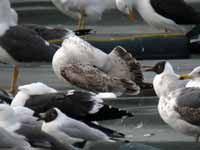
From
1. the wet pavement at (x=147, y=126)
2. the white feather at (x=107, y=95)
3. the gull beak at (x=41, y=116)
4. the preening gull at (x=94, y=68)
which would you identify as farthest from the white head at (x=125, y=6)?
the gull beak at (x=41, y=116)

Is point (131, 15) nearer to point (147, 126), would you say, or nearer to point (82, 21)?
point (82, 21)

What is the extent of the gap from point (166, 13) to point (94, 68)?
4.07 m

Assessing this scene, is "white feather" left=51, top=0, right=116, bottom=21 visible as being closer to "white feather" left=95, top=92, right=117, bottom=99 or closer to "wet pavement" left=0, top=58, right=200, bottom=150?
"wet pavement" left=0, top=58, right=200, bottom=150

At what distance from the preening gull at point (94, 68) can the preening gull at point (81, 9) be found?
3873mm

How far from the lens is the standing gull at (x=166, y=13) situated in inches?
566

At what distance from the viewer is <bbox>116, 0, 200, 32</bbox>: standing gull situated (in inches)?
566

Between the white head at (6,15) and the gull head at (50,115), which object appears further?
the white head at (6,15)

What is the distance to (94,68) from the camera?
10.6 metres

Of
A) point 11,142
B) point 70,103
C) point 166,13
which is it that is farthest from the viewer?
point 166,13

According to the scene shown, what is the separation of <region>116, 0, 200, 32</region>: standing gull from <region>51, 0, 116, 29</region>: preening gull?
0.49 metres

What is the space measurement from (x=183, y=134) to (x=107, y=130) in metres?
0.91

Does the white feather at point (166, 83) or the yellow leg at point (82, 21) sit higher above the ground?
the white feather at point (166, 83)

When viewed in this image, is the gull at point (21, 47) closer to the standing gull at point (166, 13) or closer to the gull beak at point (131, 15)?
the standing gull at point (166, 13)

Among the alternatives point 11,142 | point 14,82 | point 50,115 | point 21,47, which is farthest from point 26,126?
point 21,47
